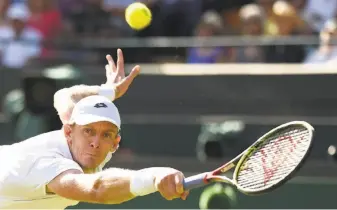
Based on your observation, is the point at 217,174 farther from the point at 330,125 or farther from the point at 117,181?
the point at 330,125

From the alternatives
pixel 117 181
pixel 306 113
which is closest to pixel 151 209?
pixel 306 113

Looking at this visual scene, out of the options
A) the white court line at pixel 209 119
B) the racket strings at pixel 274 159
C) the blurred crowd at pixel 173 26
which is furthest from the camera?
the blurred crowd at pixel 173 26

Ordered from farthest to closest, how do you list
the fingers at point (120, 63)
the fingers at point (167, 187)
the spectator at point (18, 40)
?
1. the spectator at point (18, 40)
2. the fingers at point (120, 63)
3. the fingers at point (167, 187)

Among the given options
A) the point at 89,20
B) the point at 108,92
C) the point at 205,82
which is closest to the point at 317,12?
the point at 205,82

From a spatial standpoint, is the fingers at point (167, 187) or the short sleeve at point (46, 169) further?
the short sleeve at point (46, 169)

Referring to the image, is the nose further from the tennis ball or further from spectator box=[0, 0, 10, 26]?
spectator box=[0, 0, 10, 26]

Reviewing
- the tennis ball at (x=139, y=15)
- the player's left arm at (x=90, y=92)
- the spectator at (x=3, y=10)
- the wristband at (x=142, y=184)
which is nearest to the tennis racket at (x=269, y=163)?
the wristband at (x=142, y=184)

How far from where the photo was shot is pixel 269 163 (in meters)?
4.22

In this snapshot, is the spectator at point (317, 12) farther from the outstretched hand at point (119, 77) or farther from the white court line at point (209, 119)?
the outstretched hand at point (119, 77)

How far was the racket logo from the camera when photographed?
4.14 metres

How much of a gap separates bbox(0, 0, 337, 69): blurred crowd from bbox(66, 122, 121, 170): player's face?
401 cm

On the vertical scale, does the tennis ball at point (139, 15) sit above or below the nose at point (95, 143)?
above

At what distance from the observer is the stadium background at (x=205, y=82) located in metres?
8.30

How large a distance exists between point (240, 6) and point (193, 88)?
1142 millimetres
